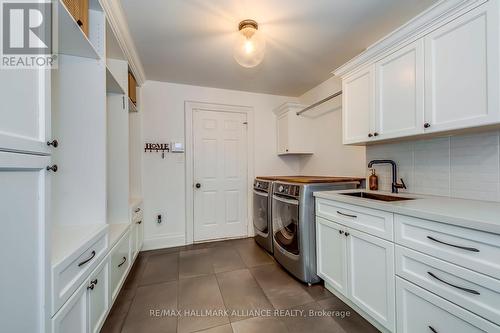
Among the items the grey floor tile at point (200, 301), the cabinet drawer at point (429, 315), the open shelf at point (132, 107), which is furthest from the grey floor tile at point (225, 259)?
the open shelf at point (132, 107)

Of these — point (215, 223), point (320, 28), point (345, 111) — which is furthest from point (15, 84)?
point (215, 223)

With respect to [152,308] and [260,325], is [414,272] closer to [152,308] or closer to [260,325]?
[260,325]

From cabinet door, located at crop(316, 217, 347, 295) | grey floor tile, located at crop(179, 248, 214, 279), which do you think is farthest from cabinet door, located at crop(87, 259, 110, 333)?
cabinet door, located at crop(316, 217, 347, 295)

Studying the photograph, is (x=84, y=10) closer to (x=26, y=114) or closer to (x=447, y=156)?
(x=26, y=114)

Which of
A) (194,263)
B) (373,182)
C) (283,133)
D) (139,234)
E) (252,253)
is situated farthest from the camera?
(283,133)

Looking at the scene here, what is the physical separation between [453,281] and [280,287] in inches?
52.0

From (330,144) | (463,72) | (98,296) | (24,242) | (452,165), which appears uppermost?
(463,72)

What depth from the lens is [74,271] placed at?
1.04 meters

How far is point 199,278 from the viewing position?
2096 millimetres

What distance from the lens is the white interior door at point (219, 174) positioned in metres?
3.10

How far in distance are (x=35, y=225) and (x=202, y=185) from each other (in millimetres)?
2336

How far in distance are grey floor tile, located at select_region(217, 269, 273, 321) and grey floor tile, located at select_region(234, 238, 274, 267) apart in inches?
9.0

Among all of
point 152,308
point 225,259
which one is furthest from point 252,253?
point 152,308

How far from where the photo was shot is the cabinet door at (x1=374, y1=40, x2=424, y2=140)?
1412 mm
